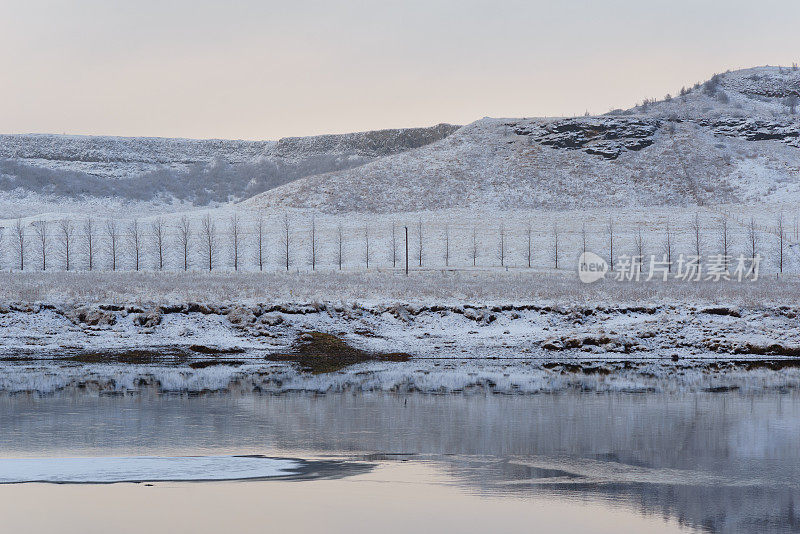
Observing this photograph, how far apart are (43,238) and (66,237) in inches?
105

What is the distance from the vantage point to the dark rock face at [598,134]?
163750 millimetres

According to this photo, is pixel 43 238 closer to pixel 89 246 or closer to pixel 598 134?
pixel 89 246

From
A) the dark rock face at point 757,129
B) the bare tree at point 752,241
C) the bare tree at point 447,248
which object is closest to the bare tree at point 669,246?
the bare tree at point 752,241

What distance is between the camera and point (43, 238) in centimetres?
9781

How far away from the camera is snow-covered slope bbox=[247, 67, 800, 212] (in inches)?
5443

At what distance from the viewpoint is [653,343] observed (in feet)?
117

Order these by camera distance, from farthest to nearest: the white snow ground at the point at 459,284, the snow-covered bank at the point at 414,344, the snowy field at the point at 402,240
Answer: the snowy field at the point at 402,240 < the white snow ground at the point at 459,284 < the snow-covered bank at the point at 414,344

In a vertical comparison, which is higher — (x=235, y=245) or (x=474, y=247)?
(x=235, y=245)

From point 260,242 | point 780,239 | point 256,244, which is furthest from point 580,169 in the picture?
point 260,242

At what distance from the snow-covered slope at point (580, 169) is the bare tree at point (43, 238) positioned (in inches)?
1439

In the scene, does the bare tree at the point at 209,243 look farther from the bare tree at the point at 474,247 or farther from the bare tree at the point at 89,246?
the bare tree at the point at 474,247

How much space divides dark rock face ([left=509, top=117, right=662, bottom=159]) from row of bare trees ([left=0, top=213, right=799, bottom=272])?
180 feet

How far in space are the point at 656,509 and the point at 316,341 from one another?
24028 mm

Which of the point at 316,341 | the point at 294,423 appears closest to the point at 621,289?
the point at 316,341
